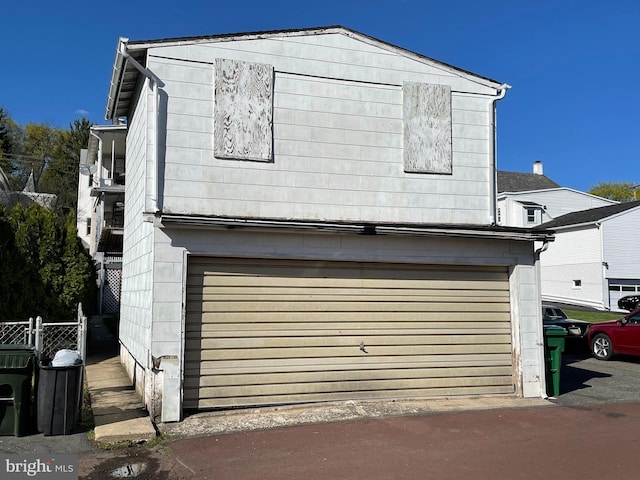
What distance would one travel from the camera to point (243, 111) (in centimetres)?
927

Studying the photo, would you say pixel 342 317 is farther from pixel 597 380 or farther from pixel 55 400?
pixel 597 380

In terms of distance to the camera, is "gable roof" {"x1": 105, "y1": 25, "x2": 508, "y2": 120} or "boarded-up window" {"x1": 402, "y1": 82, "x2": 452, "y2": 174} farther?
"boarded-up window" {"x1": 402, "y1": 82, "x2": 452, "y2": 174}

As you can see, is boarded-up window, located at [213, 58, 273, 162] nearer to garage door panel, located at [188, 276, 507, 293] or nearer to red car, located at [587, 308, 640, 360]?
garage door panel, located at [188, 276, 507, 293]

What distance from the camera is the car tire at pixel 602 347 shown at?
14398mm

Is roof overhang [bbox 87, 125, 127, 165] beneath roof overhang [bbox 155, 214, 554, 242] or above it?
above

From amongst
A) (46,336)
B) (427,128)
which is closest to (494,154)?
(427,128)

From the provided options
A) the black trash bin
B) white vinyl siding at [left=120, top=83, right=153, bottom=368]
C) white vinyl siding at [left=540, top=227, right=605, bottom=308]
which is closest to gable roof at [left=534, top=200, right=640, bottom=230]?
white vinyl siding at [left=540, top=227, right=605, bottom=308]

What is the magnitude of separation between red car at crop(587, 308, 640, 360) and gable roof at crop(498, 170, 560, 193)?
21.9 meters

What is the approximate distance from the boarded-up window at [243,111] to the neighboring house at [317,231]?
3 cm

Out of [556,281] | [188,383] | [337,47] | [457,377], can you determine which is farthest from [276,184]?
[556,281]

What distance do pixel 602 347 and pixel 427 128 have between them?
842 centimetres

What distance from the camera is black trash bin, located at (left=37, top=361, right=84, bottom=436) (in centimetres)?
728

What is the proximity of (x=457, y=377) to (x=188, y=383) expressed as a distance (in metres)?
4.59

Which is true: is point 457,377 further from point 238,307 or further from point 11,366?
point 11,366
